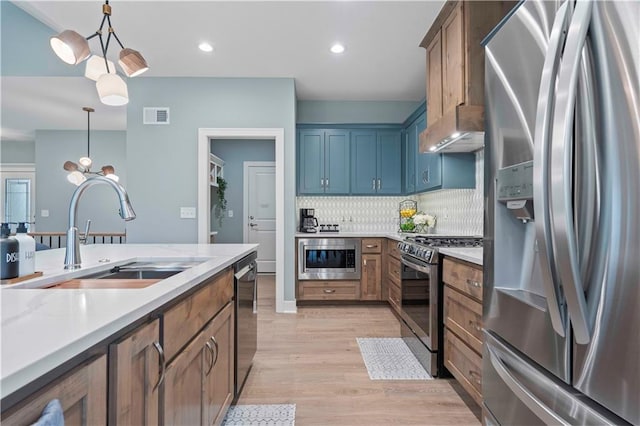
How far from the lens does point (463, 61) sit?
2.30 metres

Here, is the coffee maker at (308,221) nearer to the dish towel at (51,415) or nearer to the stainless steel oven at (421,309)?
the stainless steel oven at (421,309)

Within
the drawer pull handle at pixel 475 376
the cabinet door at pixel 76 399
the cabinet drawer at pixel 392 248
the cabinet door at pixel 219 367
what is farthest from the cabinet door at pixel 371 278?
the cabinet door at pixel 76 399

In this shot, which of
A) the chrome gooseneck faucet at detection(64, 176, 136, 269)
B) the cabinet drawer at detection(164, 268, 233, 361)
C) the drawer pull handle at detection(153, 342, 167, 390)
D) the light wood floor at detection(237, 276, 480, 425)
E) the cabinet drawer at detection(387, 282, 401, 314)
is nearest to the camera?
the drawer pull handle at detection(153, 342, 167, 390)

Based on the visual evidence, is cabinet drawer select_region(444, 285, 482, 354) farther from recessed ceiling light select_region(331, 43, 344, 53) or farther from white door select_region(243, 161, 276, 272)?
white door select_region(243, 161, 276, 272)

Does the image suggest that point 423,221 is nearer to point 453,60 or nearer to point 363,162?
point 363,162

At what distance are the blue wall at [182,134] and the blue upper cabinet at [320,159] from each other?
556 millimetres

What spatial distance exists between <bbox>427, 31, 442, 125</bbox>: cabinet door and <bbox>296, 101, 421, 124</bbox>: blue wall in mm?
1798

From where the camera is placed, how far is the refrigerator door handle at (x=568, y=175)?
2.35 feet

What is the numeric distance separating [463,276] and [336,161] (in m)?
2.91

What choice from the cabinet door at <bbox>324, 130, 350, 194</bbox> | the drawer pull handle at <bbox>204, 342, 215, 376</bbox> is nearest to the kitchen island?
the drawer pull handle at <bbox>204, 342, 215, 376</bbox>

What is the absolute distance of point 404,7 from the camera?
265 centimetres

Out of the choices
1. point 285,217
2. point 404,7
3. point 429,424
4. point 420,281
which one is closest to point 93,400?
point 429,424

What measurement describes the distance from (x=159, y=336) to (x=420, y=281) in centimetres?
201

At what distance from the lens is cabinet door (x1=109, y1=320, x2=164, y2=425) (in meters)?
0.73
